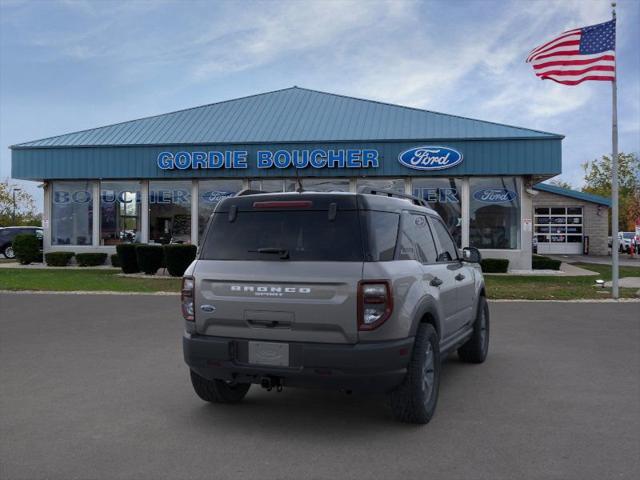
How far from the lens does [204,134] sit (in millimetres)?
25531

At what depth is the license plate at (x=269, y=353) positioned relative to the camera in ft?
15.3

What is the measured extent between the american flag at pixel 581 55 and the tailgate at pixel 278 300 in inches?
493

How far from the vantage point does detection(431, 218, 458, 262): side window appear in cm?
629

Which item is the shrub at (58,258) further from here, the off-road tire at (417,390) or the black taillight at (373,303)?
the black taillight at (373,303)

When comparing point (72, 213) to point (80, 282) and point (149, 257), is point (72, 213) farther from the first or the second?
point (80, 282)

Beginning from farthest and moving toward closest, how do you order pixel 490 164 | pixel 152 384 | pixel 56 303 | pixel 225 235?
1. pixel 490 164
2. pixel 56 303
3. pixel 152 384
4. pixel 225 235

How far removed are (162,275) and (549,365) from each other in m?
15.2

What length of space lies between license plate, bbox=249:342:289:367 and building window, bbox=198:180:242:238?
20684 millimetres

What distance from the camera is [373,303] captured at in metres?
4.54

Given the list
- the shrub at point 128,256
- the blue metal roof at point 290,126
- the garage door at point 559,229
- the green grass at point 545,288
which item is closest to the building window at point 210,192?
the blue metal roof at point 290,126

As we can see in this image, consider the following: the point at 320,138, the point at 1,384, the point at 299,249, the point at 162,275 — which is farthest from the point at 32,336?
the point at 320,138

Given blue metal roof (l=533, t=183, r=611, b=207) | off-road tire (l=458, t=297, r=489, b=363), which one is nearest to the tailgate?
off-road tire (l=458, t=297, r=489, b=363)

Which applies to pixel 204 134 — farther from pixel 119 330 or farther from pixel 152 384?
pixel 152 384

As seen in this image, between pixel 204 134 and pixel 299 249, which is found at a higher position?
pixel 204 134
